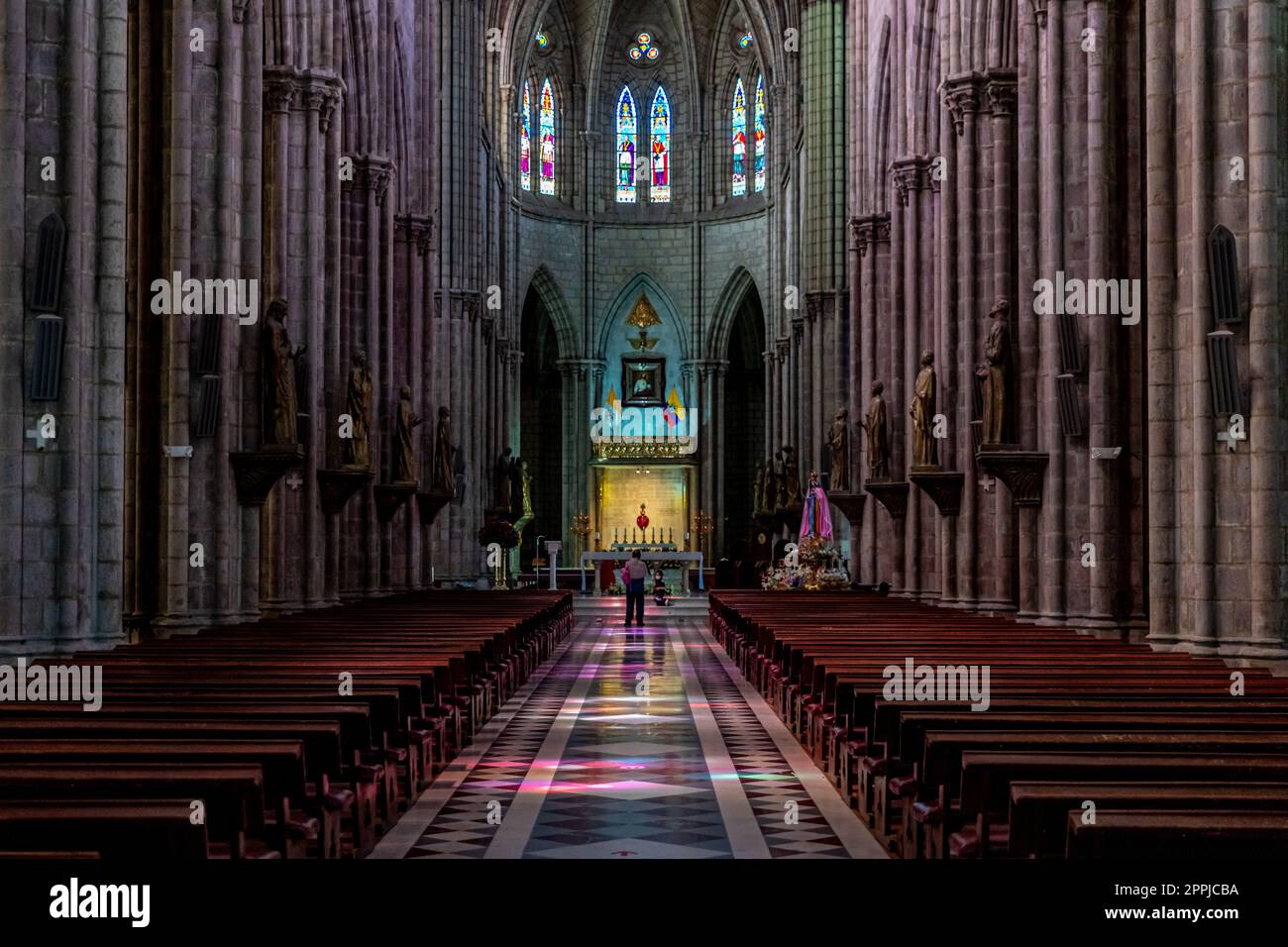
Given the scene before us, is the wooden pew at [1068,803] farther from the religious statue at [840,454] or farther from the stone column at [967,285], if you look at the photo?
the religious statue at [840,454]

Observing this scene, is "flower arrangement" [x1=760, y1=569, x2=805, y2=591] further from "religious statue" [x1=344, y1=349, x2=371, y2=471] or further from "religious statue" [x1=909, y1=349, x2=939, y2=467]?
"religious statue" [x1=344, y1=349, x2=371, y2=471]

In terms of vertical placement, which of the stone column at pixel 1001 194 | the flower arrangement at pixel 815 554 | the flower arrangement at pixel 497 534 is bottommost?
the flower arrangement at pixel 815 554

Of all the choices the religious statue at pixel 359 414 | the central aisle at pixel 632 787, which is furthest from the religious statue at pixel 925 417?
the religious statue at pixel 359 414

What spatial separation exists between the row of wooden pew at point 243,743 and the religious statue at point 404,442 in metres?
13.7

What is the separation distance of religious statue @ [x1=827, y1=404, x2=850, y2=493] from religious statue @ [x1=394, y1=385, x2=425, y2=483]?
10.6 metres

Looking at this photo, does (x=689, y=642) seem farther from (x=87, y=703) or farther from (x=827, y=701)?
(x=87, y=703)

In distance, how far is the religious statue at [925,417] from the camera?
26.4 meters

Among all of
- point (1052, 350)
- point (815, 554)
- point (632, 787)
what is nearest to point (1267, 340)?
point (632, 787)

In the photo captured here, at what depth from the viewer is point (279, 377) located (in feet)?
64.0

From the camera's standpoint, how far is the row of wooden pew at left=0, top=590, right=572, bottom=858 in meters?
5.86

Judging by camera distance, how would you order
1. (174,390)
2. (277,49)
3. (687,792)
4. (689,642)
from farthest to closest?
(689,642) < (277,49) < (174,390) < (687,792)

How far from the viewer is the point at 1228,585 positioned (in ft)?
46.0
